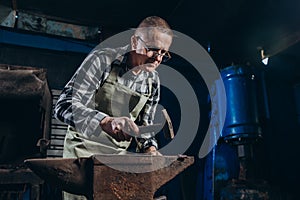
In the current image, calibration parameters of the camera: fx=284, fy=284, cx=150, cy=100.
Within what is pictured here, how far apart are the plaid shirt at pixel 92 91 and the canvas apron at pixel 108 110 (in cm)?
7

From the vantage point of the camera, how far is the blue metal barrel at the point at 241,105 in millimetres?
4421

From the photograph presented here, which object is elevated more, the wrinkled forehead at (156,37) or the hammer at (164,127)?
the wrinkled forehead at (156,37)

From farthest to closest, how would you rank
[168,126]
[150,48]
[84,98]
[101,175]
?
[150,48] < [84,98] < [168,126] < [101,175]

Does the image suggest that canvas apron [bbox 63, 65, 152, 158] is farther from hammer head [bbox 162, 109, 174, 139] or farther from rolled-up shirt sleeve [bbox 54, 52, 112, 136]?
hammer head [bbox 162, 109, 174, 139]

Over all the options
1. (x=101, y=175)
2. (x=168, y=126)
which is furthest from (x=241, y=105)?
(x=101, y=175)

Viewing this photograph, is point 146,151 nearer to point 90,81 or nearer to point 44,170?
point 90,81

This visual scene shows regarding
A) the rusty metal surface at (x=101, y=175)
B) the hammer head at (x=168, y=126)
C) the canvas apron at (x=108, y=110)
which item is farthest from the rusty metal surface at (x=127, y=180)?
the canvas apron at (x=108, y=110)

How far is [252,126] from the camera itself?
14.5 feet

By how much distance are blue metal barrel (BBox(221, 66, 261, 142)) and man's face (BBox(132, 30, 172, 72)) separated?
2.41 m

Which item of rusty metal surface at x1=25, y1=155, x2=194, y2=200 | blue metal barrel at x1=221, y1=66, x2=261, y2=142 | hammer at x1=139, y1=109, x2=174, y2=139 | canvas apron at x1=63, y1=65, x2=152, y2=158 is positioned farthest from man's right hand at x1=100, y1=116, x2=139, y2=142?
blue metal barrel at x1=221, y1=66, x2=261, y2=142

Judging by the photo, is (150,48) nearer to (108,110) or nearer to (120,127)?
(108,110)

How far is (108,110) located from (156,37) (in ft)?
2.49

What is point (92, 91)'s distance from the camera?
7.38 ft

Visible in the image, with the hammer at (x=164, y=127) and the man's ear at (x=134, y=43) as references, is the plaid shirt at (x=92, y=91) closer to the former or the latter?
the man's ear at (x=134, y=43)
